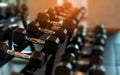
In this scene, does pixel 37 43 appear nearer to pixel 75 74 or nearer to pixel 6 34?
pixel 6 34

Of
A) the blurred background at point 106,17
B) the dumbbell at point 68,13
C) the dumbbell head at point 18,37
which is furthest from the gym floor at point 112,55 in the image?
the dumbbell head at point 18,37

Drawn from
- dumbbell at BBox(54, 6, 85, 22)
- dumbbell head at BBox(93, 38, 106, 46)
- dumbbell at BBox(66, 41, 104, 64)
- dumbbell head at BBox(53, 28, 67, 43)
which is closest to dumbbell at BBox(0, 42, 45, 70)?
dumbbell head at BBox(53, 28, 67, 43)

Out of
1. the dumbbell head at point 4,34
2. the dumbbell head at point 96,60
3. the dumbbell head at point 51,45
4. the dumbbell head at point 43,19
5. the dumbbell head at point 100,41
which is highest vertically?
the dumbbell head at point 100,41

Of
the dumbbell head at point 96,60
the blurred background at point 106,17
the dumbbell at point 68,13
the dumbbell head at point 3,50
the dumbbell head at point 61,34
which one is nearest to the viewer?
the dumbbell head at point 3,50

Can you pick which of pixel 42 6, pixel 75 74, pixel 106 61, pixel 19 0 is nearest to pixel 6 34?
pixel 42 6

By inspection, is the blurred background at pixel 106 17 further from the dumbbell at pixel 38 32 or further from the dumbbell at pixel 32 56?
the dumbbell at pixel 32 56

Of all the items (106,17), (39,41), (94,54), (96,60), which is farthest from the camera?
(106,17)

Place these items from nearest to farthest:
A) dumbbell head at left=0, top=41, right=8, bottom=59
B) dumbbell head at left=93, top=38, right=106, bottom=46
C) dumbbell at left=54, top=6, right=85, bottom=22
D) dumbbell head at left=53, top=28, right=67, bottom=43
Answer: dumbbell head at left=0, top=41, right=8, bottom=59 → dumbbell head at left=53, top=28, right=67, bottom=43 → dumbbell at left=54, top=6, right=85, bottom=22 → dumbbell head at left=93, top=38, right=106, bottom=46

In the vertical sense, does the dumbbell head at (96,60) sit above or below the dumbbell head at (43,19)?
above

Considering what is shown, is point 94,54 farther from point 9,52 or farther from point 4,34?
point 9,52

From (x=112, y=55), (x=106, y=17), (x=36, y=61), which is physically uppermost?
(x=106, y=17)

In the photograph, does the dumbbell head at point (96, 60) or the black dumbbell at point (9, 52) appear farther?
the dumbbell head at point (96, 60)

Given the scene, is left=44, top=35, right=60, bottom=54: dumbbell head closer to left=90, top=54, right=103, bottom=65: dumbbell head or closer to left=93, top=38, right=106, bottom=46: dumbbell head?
left=90, top=54, right=103, bottom=65: dumbbell head

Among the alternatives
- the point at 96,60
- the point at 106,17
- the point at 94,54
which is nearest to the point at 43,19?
the point at 96,60
